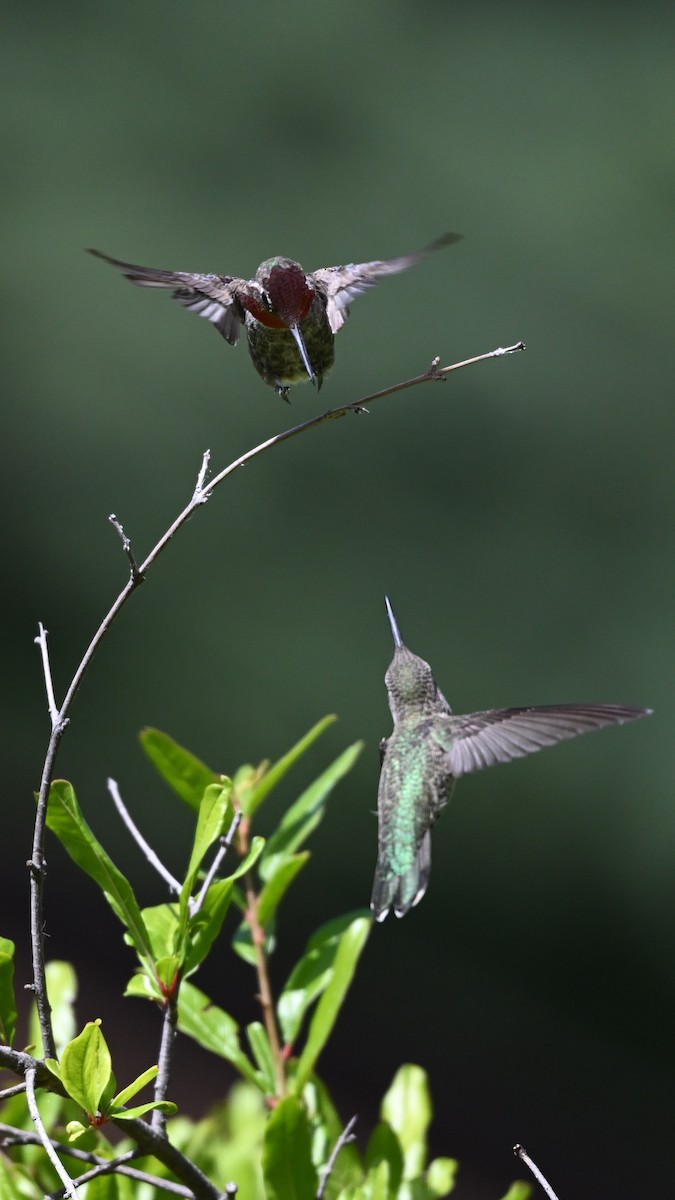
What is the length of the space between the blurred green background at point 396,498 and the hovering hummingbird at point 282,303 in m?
2.43

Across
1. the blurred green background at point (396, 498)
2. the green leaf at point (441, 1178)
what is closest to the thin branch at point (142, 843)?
the green leaf at point (441, 1178)

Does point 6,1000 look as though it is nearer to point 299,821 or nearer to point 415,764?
point 299,821

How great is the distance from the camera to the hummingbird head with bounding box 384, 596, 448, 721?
6.26 ft

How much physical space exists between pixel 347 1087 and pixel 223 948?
61 centimetres

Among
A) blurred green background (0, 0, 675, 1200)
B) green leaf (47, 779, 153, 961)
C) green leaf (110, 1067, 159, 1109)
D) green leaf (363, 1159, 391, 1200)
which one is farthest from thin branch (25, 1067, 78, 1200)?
blurred green background (0, 0, 675, 1200)

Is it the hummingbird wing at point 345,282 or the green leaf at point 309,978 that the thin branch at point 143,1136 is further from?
the hummingbird wing at point 345,282

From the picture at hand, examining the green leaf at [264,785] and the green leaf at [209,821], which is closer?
the green leaf at [209,821]

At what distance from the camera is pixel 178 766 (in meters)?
1.65

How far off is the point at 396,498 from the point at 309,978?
10.2 ft

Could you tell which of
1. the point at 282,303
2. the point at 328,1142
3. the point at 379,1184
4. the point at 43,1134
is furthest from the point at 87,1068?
the point at 282,303

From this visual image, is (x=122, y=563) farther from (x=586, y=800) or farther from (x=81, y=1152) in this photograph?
Answer: (x=81, y=1152)

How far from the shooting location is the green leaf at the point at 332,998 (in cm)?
157

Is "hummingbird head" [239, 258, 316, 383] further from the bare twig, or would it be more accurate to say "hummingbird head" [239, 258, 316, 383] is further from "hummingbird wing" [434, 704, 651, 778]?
the bare twig

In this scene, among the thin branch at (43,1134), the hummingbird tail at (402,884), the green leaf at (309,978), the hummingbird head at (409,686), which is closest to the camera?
the thin branch at (43,1134)
